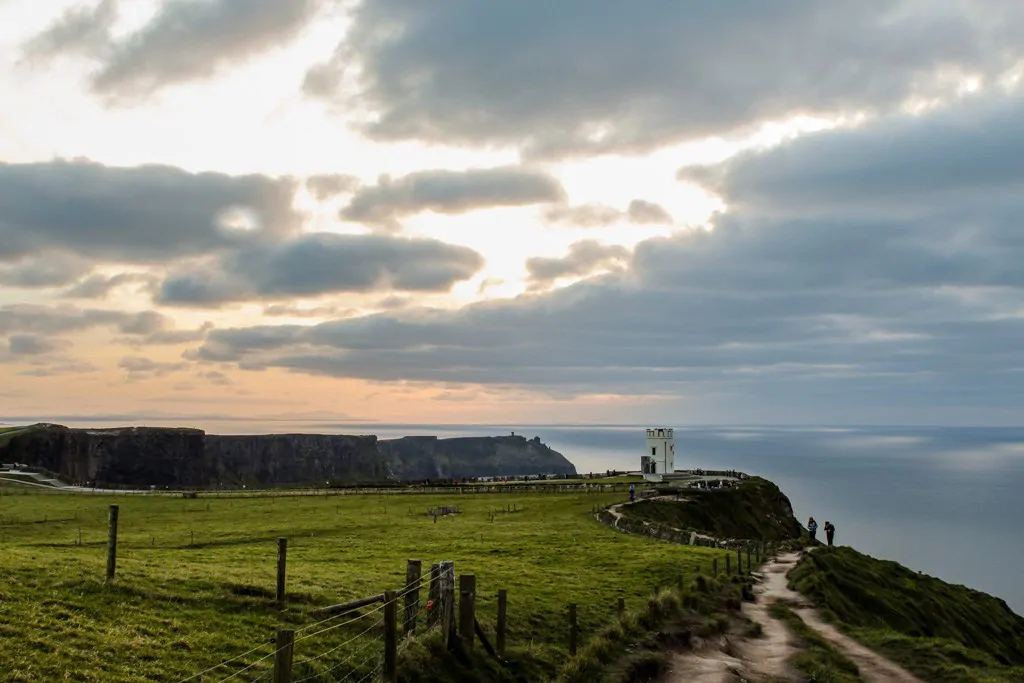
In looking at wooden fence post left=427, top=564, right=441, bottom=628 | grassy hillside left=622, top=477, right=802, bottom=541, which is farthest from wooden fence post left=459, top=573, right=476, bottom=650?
grassy hillside left=622, top=477, right=802, bottom=541

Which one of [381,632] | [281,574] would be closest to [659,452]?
[281,574]

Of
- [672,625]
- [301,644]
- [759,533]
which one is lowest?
[759,533]

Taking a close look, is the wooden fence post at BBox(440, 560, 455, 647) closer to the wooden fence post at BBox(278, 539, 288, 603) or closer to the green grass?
the wooden fence post at BBox(278, 539, 288, 603)

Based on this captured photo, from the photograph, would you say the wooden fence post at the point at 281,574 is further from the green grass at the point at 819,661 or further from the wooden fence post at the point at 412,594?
the green grass at the point at 819,661

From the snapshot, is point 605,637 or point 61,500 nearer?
point 605,637

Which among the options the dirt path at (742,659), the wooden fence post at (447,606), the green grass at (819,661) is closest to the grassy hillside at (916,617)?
the green grass at (819,661)

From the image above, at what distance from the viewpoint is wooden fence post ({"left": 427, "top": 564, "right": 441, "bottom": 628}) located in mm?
19281

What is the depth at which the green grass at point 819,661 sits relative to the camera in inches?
873

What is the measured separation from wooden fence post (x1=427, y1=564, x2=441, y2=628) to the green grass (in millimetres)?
11865

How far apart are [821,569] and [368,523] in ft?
113

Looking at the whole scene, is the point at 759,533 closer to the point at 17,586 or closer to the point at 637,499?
the point at 637,499

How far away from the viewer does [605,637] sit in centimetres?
2359

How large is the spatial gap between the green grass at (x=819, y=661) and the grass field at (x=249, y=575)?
699 cm

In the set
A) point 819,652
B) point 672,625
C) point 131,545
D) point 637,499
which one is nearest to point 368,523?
point 131,545
